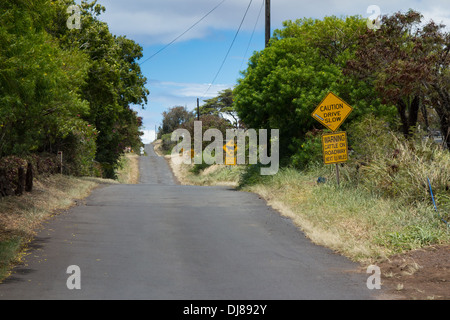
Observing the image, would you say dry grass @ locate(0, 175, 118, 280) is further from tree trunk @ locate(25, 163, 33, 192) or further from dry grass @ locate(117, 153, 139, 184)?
dry grass @ locate(117, 153, 139, 184)

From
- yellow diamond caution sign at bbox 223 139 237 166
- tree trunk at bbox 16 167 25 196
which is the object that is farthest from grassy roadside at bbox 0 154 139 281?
yellow diamond caution sign at bbox 223 139 237 166

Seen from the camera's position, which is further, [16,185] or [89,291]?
[16,185]

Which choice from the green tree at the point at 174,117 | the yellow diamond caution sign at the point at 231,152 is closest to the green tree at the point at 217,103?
the green tree at the point at 174,117

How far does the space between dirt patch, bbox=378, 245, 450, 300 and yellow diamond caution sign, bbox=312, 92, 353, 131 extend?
295 inches

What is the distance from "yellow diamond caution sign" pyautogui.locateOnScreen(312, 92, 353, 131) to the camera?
54.6 ft

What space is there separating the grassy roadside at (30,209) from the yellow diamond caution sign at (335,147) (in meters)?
8.24

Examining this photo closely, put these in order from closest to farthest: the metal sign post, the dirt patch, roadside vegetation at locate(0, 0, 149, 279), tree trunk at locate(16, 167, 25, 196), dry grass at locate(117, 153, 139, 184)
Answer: the dirt patch, roadside vegetation at locate(0, 0, 149, 279), the metal sign post, tree trunk at locate(16, 167, 25, 196), dry grass at locate(117, 153, 139, 184)

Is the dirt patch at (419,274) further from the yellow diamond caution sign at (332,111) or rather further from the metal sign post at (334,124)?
the yellow diamond caution sign at (332,111)

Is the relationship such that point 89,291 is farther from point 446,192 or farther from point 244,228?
point 446,192

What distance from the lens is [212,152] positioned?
56.1 meters
